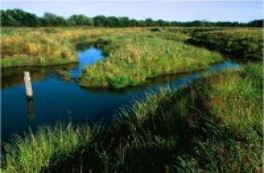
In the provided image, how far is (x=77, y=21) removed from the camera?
387ft

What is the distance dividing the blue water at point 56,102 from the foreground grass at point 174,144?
3341 millimetres

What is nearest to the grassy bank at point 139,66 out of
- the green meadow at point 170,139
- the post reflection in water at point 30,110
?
the post reflection in water at point 30,110

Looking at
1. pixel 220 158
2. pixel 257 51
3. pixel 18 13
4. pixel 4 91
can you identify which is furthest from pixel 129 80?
pixel 18 13

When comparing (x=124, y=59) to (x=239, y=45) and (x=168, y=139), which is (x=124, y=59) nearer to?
(x=239, y=45)

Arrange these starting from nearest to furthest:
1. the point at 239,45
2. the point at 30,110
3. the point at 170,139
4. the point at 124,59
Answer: the point at 170,139, the point at 30,110, the point at 124,59, the point at 239,45

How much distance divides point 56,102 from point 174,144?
383 inches

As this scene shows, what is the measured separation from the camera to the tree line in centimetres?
8178

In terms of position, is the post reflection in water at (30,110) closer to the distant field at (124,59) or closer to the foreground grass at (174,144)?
the distant field at (124,59)

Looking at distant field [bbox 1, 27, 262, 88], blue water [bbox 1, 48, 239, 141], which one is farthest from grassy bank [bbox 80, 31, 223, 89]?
blue water [bbox 1, 48, 239, 141]

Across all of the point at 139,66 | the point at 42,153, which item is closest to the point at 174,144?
the point at 42,153

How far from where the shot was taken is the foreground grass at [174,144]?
5625mm

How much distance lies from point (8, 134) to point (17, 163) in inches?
184

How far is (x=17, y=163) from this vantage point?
7504mm

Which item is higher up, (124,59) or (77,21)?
(77,21)
